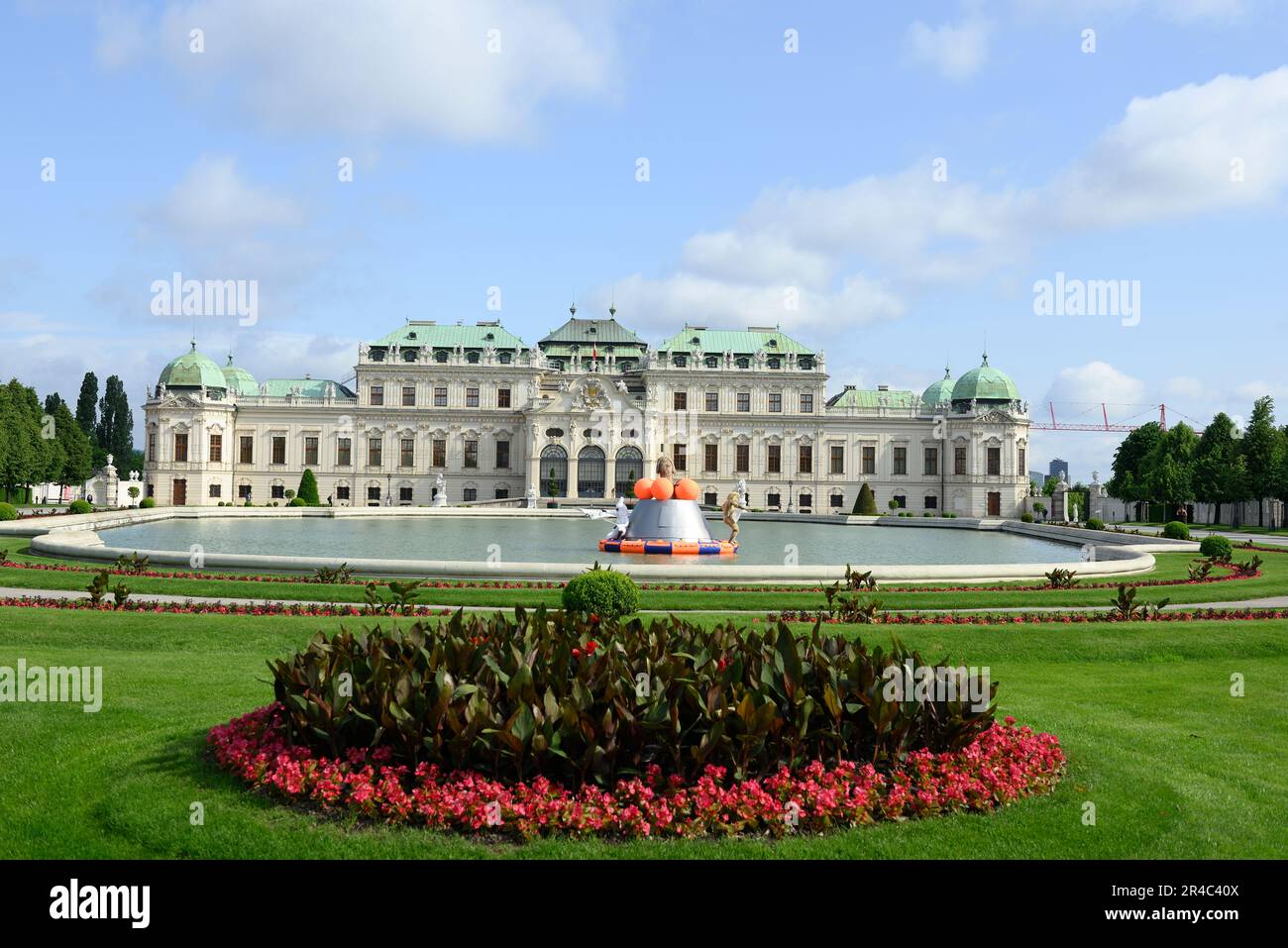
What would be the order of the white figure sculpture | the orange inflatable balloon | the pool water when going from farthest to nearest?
the white figure sculpture < the orange inflatable balloon < the pool water

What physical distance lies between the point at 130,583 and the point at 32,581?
3242 mm

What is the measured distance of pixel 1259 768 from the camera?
9578 mm

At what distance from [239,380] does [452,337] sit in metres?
21.8

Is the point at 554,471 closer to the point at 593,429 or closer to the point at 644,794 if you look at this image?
the point at 593,429

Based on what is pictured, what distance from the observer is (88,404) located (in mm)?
110312

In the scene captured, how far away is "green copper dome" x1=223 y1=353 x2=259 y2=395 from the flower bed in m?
92.6

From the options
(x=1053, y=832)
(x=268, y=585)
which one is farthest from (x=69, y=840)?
(x=268, y=585)

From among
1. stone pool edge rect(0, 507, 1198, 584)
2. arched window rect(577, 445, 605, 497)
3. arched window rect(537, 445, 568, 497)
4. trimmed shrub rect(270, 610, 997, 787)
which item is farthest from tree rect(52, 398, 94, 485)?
trimmed shrub rect(270, 610, 997, 787)

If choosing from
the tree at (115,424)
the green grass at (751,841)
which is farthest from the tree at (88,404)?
the green grass at (751,841)

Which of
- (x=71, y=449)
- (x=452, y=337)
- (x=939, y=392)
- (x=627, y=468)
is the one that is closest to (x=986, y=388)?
(x=939, y=392)

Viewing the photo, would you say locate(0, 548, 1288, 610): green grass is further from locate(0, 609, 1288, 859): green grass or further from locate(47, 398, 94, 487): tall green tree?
locate(47, 398, 94, 487): tall green tree

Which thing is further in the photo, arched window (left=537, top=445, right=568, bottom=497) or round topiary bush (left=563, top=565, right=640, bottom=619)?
arched window (left=537, top=445, right=568, bottom=497)

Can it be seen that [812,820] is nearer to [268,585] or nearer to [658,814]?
[658,814]

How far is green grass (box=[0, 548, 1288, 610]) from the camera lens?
22109 millimetres
